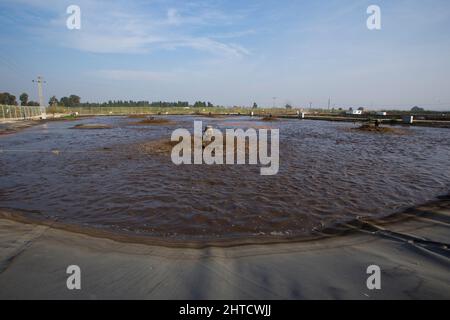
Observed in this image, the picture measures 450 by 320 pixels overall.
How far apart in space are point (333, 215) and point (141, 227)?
419 centimetres

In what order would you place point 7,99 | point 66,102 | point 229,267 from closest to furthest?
point 229,267, point 7,99, point 66,102

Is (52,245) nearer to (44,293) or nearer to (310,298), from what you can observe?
(44,293)

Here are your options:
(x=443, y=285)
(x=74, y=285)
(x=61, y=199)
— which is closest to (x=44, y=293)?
(x=74, y=285)

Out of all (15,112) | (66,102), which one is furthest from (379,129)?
(66,102)

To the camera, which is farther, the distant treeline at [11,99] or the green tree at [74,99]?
the green tree at [74,99]

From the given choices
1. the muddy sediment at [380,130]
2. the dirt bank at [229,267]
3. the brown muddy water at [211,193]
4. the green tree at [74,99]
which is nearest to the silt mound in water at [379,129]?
the muddy sediment at [380,130]

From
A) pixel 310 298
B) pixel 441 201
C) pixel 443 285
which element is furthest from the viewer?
pixel 441 201

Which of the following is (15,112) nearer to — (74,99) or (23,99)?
(23,99)

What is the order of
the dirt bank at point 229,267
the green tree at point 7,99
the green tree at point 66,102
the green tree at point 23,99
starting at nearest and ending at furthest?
the dirt bank at point 229,267, the green tree at point 7,99, the green tree at point 23,99, the green tree at point 66,102

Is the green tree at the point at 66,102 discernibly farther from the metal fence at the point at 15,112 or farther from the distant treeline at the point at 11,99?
the metal fence at the point at 15,112

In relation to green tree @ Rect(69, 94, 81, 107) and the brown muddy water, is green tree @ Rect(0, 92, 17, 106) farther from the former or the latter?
the brown muddy water

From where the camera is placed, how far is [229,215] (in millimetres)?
5742

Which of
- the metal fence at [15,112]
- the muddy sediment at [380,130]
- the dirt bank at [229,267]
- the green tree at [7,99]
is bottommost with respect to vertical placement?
the dirt bank at [229,267]

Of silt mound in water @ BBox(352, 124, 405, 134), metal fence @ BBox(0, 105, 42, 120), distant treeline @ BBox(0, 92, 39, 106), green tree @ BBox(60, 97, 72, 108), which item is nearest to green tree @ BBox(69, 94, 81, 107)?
green tree @ BBox(60, 97, 72, 108)
